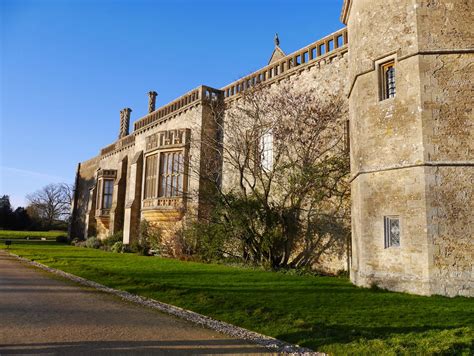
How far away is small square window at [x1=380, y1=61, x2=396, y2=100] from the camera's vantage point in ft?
29.3

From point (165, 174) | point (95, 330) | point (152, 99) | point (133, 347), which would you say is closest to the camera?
point (133, 347)

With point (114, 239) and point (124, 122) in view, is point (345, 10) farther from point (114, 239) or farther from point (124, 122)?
point (124, 122)

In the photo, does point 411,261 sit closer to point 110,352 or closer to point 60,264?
point 110,352

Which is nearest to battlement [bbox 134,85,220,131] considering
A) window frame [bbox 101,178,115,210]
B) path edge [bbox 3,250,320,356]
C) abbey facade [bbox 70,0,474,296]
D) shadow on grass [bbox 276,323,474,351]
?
window frame [bbox 101,178,115,210]

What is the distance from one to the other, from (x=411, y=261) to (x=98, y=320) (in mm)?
6089

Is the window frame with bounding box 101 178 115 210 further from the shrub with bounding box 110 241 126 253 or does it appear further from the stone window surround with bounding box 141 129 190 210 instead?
the stone window surround with bounding box 141 129 190 210

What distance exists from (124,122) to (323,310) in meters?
27.8

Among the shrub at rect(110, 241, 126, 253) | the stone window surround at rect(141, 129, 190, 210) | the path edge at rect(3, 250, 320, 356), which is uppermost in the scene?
the stone window surround at rect(141, 129, 190, 210)

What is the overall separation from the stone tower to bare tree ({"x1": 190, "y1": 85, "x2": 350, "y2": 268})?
10.0 feet

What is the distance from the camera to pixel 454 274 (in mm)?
7391

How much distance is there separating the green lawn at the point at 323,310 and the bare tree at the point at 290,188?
303 cm

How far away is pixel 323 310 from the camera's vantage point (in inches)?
239

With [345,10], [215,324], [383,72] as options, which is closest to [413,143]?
[383,72]

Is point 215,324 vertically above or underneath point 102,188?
underneath
